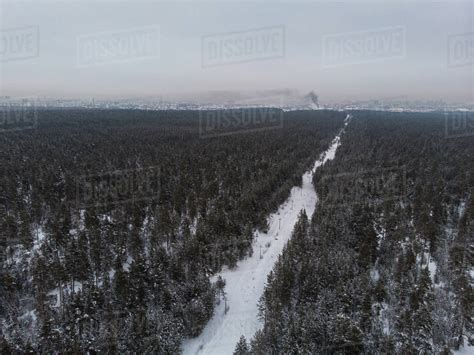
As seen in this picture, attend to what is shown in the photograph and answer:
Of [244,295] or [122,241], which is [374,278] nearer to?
[244,295]

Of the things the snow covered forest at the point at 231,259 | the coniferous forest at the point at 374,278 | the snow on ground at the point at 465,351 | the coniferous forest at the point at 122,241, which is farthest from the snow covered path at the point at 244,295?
the snow on ground at the point at 465,351

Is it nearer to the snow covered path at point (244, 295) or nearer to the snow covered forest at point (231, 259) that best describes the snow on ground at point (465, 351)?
the snow covered forest at point (231, 259)

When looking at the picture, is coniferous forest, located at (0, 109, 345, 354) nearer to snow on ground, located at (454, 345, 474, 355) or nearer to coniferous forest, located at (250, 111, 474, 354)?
coniferous forest, located at (250, 111, 474, 354)

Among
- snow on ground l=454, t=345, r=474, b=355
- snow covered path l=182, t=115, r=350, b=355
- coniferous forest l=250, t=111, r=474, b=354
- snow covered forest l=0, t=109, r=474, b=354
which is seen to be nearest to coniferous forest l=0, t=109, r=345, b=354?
snow covered forest l=0, t=109, r=474, b=354

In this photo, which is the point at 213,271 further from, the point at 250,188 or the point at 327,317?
the point at 250,188

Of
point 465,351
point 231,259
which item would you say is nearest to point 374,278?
point 465,351

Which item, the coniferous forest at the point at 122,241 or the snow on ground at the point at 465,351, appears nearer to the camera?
the snow on ground at the point at 465,351


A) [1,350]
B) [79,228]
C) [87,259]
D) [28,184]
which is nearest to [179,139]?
[28,184]
